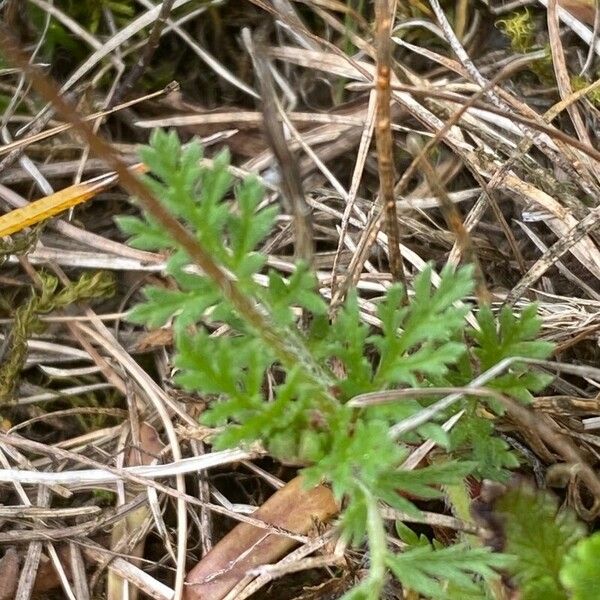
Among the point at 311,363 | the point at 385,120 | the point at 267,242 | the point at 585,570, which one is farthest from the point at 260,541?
the point at 385,120

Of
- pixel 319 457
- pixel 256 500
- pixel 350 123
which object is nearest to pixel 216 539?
pixel 256 500

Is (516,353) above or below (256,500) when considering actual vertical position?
above

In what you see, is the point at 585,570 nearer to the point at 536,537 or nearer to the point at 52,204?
the point at 536,537

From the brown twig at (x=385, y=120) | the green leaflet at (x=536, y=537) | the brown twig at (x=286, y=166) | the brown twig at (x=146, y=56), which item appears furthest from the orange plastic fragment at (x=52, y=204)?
the green leaflet at (x=536, y=537)

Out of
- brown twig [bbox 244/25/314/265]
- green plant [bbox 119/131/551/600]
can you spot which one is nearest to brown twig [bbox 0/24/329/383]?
green plant [bbox 119/131/551/600]

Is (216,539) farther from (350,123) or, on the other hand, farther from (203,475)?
(350,123)

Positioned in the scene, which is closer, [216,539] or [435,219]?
[216,539]

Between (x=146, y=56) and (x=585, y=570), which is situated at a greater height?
(x=146, y=56)

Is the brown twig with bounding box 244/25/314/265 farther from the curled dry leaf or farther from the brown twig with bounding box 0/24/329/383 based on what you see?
the curled dry leaf
